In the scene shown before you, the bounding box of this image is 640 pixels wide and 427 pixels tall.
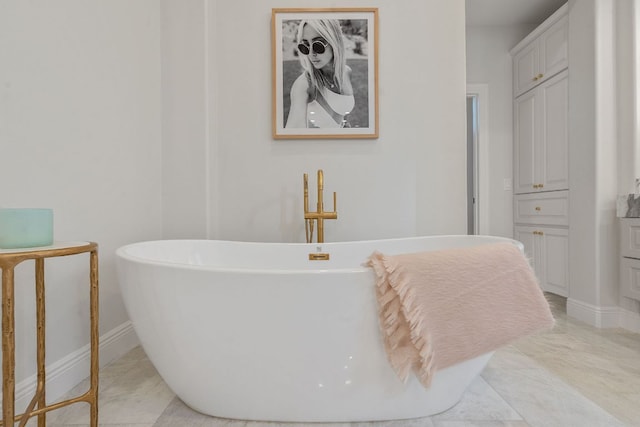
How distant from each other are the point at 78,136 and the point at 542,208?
3.10 metres

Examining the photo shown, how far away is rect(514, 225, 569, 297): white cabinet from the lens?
2664mm

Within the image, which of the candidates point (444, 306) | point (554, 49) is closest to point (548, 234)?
point (554, 49)

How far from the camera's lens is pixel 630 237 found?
2.08 meters

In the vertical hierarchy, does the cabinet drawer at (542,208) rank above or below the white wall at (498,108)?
below

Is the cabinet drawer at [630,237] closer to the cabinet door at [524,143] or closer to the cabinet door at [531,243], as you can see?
the cabinet door at [531,243]

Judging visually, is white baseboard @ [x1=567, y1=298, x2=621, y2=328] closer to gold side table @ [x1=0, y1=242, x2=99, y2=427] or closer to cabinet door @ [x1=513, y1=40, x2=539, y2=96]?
cabinet door @ [x1=513, y1=40, x2=539, y2=96]

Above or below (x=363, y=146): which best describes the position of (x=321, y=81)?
above

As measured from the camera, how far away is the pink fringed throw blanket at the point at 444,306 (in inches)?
38.6

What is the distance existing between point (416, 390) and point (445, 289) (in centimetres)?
39

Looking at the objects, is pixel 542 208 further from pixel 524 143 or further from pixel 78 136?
pixel 78 136

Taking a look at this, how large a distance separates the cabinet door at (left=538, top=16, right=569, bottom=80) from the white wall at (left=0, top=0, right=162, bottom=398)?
2709 millimetres

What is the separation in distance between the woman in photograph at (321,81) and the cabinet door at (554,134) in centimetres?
163

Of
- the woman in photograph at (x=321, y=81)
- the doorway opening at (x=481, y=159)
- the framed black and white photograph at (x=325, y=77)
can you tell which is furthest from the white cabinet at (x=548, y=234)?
the woman in photograph at (x=321, y=81)

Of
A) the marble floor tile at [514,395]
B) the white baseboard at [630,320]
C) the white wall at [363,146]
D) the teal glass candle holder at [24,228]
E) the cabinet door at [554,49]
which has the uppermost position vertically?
the cabinet door at [554,49]
